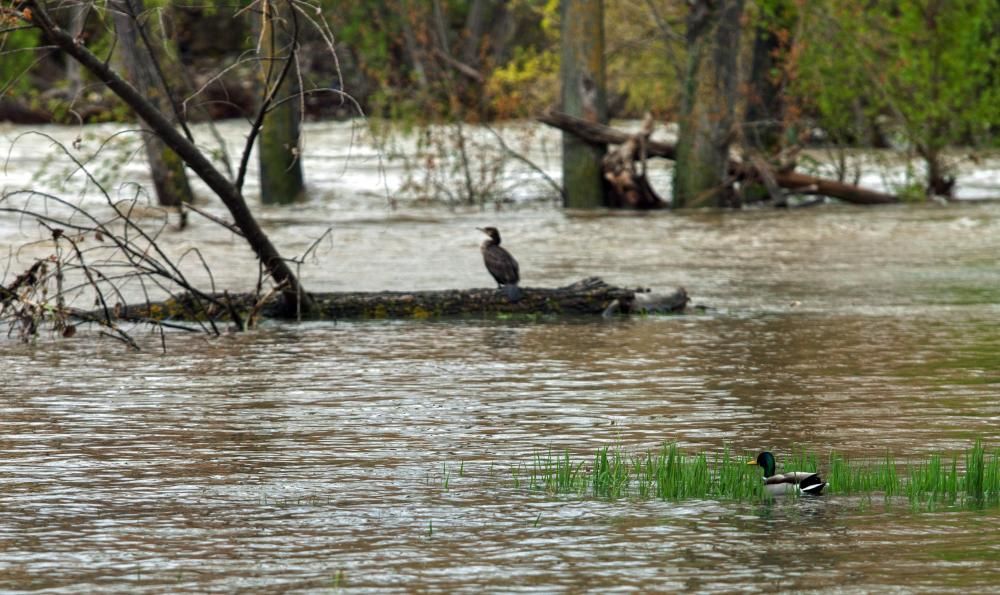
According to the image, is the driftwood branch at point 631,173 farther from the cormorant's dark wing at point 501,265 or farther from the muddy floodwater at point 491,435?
the cormorant's dark wing at point 501,265

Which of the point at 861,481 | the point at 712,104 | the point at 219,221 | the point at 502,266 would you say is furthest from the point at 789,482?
the point at 712,104

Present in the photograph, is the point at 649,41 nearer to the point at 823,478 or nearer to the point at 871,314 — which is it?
the point at 871,314

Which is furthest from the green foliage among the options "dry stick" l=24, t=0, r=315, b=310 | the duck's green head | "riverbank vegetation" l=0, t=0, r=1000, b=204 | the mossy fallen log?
the duck's green head

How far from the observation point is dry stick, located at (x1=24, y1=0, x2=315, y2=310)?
12.3 m

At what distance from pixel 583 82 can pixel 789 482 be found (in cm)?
2152

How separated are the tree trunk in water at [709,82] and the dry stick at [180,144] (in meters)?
14.1

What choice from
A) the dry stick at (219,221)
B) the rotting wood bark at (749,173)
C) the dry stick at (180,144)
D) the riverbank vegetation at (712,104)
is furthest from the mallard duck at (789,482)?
the rotting wood bark at (749,173)

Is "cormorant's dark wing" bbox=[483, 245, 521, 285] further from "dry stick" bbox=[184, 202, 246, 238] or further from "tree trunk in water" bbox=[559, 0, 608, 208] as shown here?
"tree trunk in water" bbox=[559, 0, 608, 208]

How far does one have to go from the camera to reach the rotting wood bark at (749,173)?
28328mm

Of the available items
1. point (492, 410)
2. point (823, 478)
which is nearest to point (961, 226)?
point (492, 410)

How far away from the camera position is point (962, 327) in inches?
569

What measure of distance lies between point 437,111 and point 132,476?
21.6m

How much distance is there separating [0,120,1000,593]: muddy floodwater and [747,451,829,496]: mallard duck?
9 cm

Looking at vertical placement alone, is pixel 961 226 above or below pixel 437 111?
below
